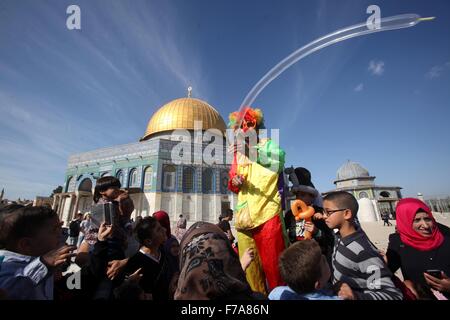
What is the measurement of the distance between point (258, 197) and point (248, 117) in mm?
1059

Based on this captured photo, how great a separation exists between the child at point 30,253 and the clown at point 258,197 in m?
1.69

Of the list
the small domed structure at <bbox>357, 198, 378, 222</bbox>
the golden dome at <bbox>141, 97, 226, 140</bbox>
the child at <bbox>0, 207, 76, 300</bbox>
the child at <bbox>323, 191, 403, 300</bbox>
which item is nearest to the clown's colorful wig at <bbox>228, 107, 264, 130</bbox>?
the child at <bbox>323, 191, 403, 300</bbox>

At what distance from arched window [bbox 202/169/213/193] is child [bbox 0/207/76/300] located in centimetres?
2352

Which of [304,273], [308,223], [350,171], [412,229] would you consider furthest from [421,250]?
[350,171]

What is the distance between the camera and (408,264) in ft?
6.76

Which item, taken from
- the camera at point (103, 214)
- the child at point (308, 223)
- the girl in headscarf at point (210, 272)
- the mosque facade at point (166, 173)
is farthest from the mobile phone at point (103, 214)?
the mosque facade at point (166, 173)

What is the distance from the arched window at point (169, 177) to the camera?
954 inches

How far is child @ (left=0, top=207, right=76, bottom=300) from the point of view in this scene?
4.86 ft

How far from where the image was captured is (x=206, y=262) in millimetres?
1060

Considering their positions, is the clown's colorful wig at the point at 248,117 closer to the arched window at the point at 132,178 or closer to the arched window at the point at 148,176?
the arched window at the point at 148,176

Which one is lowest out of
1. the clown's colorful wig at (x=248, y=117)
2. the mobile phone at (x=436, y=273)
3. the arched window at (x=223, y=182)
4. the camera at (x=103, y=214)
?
the mobile phone at (x=436, y=273)

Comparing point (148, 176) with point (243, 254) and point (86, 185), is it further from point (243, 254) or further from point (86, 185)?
point (243, 254)

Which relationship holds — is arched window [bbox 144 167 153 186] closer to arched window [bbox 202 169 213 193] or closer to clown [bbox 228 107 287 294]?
arched window [bbox 202 169 213 193]
